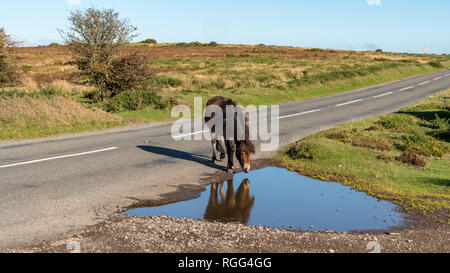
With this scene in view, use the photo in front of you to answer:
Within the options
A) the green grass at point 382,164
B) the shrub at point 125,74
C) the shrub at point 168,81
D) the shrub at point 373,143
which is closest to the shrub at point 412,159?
the green grass at point 382,164

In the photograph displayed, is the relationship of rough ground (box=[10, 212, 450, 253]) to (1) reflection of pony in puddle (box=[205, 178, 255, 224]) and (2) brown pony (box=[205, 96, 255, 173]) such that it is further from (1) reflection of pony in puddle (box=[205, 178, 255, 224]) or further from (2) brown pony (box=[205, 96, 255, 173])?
(2) brown pony (box=[205, 96, 255, 173])

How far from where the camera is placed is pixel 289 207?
782 cm

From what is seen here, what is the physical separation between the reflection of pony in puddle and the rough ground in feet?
2.08

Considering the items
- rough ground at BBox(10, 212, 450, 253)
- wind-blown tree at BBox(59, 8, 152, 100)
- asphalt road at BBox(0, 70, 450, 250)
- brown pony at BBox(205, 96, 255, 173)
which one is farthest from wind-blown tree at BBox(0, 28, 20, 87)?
rough ground at BBox(10, 212, 450, 253)

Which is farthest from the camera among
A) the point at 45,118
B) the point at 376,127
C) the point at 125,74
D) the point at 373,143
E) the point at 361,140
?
the point at 125,74

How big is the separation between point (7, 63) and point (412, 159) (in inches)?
1028

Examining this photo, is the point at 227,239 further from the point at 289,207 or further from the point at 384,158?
the point at 384,158

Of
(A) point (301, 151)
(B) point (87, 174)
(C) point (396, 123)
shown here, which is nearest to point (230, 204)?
(B) point (87, 174)

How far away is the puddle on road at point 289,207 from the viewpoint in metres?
→ 6.95

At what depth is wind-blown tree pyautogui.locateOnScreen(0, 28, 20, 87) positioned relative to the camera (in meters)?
26.8

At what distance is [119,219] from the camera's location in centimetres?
670

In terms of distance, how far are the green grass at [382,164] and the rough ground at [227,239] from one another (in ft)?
5.85
